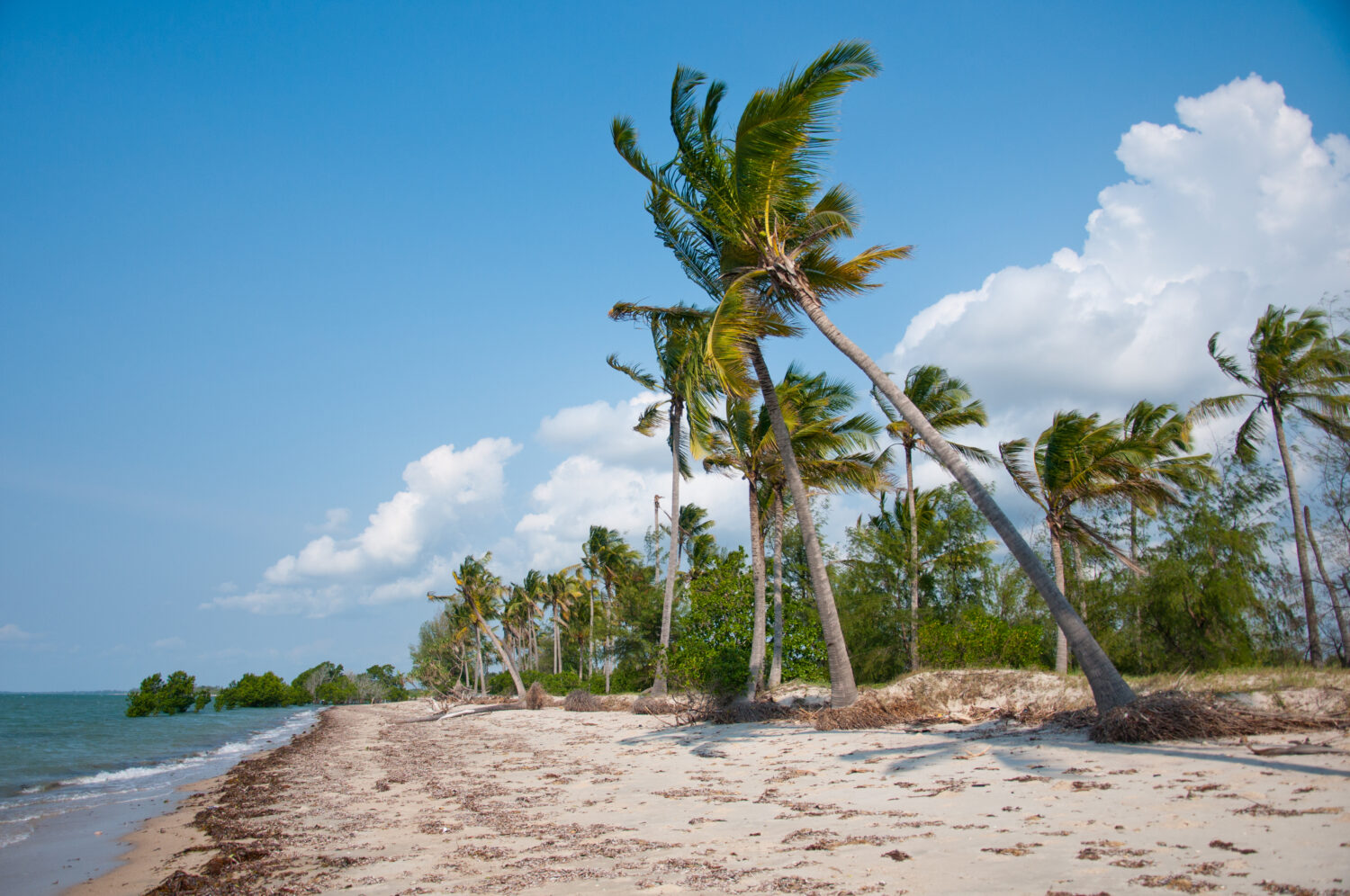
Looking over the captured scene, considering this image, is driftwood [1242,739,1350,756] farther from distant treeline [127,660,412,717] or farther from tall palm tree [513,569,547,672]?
distant treeline [127,660,412,717]

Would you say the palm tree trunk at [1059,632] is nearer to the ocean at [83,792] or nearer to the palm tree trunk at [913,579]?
the palm tree trunk at [913,579]

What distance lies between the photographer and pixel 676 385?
20.6 m

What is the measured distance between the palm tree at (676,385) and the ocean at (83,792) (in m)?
10.00

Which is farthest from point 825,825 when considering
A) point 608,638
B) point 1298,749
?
point 608,638

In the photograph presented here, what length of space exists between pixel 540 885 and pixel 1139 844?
3.71 metres

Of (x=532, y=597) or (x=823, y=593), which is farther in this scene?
(x=532, y=597)

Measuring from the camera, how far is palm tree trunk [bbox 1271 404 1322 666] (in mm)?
15766

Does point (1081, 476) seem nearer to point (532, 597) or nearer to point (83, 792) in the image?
point (83, 792)

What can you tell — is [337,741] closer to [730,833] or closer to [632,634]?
[632,634]

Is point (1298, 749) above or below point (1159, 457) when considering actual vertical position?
below

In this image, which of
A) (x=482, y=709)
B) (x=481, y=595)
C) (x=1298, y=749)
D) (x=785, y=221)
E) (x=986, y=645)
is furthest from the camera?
(x=481, y=595)

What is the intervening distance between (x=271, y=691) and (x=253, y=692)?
6.05 feet

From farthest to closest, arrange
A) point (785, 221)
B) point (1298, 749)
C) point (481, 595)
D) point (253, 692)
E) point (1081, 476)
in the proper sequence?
point (253, 692)
point (481, 595)
point (1081, 476)
point (785, 221)
point (1298, 749)

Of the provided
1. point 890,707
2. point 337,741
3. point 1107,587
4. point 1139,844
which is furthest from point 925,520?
point 1139,844
